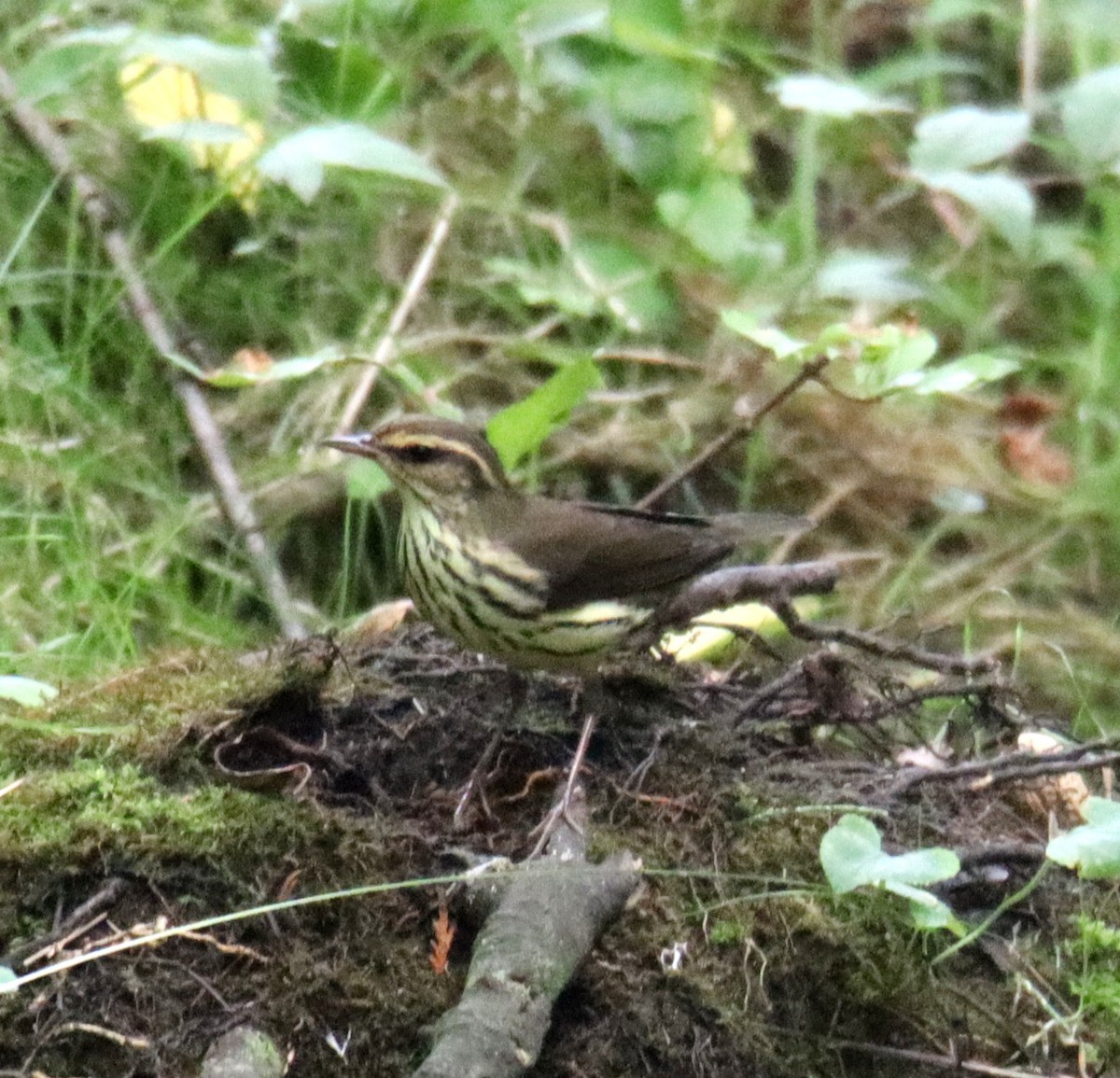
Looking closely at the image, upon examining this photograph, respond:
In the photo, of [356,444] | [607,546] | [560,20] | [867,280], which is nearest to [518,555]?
[607,546]

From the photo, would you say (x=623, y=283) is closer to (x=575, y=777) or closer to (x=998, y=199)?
(x=998, y=199)

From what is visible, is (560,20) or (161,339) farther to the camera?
(560,20)

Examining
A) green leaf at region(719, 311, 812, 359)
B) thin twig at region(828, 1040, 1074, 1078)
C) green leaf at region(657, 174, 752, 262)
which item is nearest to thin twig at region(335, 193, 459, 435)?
green leaf at region(657, 174, 752, 262)

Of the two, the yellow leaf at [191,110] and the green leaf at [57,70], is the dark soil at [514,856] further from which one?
the green leaf at [57,70]

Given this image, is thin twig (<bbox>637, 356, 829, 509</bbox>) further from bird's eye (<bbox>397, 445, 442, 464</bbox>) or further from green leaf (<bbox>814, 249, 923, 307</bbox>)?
green leaf (<bbox>814, 249, 923, 307</bbox>)

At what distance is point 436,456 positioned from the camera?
130 inches

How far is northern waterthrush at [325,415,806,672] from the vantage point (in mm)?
3111

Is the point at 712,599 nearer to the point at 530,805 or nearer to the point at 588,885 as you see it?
the point at 530,805

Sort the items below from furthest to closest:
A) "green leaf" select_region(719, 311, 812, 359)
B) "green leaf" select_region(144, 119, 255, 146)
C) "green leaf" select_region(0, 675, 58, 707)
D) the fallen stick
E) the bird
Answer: "green leaf" select_region(144, 119, 255, 146)
"green leaf" select_region(719, 311, 812, 359)
the bird
"green leaf" select_region(0, 675, 58, 707)
the fallen stick

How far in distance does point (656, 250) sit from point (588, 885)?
11.6 ft

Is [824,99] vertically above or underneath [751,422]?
above

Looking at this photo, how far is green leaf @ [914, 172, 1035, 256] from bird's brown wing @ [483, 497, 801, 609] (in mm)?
1401

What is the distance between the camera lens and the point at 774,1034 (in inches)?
89.0

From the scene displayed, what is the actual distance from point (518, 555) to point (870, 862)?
3.84ft
